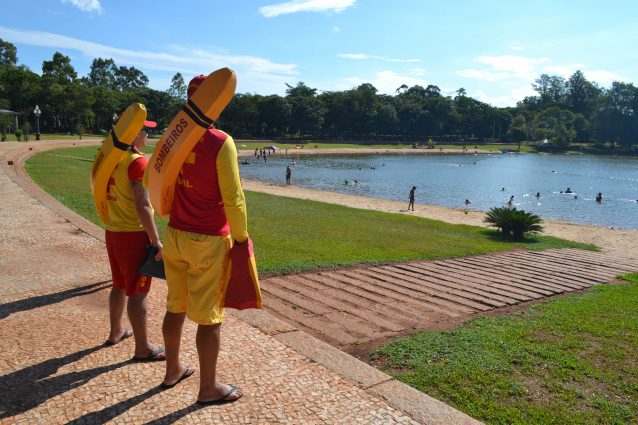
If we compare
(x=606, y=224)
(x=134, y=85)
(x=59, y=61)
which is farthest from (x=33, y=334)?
(x=134, y=85)

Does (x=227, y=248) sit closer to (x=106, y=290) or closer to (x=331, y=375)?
(x=331, y=375)

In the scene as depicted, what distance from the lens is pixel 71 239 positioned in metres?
7.66

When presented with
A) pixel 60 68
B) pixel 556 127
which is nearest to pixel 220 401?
pixel 60 68

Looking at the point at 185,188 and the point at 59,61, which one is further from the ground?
the point at 59,61

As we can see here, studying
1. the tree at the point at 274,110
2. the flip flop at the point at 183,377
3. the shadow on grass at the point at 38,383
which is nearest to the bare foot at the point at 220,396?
the flip flop at the point at 183,377

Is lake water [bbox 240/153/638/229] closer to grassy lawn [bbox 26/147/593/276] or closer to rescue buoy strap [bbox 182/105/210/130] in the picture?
grassy lawn [bbox 26/147/593/276]

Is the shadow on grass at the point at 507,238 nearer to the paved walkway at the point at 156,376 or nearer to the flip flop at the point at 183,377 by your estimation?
the paved walkway at the point at 156,376

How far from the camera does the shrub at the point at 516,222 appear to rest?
1409 centimetres

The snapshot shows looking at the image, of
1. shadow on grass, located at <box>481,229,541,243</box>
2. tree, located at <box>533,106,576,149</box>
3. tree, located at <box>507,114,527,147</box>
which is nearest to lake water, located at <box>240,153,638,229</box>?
shadow on grass, located at <box>481,229,541,243</box>

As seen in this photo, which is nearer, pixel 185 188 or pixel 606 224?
pixel 185 188

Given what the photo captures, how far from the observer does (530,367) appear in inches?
163

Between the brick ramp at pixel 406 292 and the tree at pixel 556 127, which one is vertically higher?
the tree at pixel 556 127

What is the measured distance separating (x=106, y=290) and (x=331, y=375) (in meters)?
3.09

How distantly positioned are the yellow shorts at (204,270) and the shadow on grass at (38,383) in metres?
1.05
